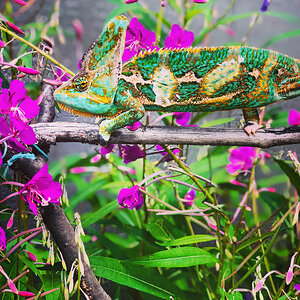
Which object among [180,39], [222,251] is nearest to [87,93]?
[180,39]

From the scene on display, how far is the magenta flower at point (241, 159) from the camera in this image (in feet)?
2.63

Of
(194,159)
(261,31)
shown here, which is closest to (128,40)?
(194,159)

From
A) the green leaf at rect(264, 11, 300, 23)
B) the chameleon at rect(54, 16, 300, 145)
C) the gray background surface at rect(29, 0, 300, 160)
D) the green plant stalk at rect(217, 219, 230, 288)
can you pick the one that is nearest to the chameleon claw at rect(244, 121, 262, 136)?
the chameleon at rect(54, 16, 300, 145)

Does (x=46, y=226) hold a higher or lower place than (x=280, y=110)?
lower

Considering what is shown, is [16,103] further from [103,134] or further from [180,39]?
[180,39]

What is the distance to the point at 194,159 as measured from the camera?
0.97 metres

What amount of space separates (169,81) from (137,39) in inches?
4.5

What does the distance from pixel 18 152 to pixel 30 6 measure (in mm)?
519

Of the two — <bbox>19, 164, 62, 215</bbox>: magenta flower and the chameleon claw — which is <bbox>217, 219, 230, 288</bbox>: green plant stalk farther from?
<bbox>19, 164, 62, 215</bbox>: magenta flower

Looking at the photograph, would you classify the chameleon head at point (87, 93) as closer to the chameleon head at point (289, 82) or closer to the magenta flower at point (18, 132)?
the magenta flower at point (18, 132)

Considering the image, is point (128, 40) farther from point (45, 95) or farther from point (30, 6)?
point (30, 6)

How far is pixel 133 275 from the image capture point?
24.6 inches

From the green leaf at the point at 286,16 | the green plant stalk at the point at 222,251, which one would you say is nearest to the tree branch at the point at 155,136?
the green plant stalk at the point at 222,251

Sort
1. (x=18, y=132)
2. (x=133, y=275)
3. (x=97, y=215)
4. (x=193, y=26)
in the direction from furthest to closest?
(x=193, y=26) < (x=97, y=215) < (x=133, y=275) < (x=18, y=132)
